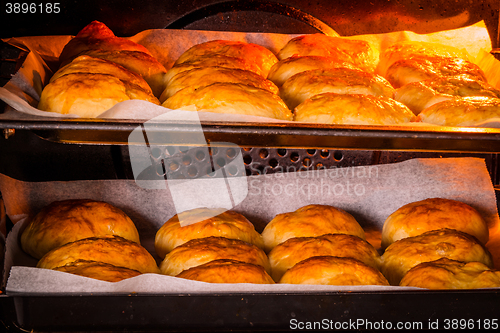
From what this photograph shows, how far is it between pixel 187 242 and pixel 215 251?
0.12m

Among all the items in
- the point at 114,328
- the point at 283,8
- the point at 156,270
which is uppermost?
the point at 283,8

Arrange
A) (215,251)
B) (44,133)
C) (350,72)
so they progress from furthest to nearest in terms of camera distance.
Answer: (350,72) → (215,251) → (44,133)

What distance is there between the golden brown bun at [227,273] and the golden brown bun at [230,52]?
31.0 inches

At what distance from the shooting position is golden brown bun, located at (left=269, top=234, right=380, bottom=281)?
1.36m

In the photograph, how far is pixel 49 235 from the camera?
139cm

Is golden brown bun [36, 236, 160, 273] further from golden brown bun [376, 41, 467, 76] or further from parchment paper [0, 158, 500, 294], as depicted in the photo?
golden brown bun [376, 41, 467, 76]

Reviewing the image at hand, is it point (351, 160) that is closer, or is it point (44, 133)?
point (44, 133)

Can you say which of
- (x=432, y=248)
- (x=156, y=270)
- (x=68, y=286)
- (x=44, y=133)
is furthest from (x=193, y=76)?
(x=432, y=248)

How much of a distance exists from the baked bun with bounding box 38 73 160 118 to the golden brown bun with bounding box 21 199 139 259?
0.37m

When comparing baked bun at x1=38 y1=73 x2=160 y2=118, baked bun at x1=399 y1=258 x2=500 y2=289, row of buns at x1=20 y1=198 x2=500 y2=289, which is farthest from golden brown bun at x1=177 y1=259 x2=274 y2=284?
baked bun at x1=38 y1=73 x2=160 y2=118

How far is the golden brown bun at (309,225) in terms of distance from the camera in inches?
59.4

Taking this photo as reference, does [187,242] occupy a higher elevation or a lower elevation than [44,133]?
lower

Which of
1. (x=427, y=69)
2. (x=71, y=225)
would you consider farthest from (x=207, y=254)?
(x=427, y=69)

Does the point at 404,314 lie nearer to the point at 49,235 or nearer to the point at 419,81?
the point at 419,81
